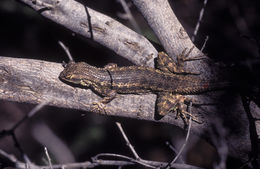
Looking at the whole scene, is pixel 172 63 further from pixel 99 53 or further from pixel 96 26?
pixel 99 53

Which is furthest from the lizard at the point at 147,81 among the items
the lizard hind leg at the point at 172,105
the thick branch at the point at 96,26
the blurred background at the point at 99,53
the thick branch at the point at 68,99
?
the blurred background at the point at 99,53

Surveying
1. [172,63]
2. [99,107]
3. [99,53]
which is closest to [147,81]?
[172,63]

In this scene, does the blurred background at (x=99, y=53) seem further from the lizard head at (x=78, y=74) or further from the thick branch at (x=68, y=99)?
the thick branch at (x=68, y=99)

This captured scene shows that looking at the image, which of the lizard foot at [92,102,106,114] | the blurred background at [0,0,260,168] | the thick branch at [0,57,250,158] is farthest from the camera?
the blurred background at [0,0,260,168]

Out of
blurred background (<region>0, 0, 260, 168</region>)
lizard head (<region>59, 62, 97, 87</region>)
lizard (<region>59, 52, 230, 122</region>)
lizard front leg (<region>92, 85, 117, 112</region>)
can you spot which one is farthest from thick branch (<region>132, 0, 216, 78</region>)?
blurred background (<region>0, 0, 260, 168</region>)

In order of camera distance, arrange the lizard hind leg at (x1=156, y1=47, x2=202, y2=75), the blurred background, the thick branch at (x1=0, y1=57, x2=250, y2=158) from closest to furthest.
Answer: the thick branch at (x1=0, y1=57, x2=250, y2=158) → the lizard hind leg at (x1=156, y1=47, x2=202, y2=75) → the blurred background

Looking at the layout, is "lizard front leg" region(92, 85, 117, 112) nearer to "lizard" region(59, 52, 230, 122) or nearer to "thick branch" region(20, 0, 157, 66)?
"lizard" region(59, 52, 230, 122)

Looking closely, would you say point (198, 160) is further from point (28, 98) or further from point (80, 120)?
point (28, 98)

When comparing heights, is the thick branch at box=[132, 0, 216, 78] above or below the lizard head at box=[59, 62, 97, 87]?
above
